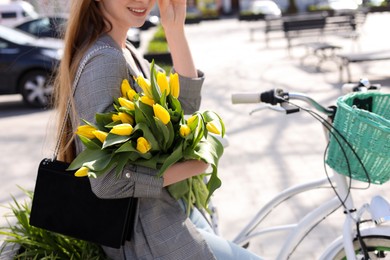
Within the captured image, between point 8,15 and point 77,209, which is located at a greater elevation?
point 77,209

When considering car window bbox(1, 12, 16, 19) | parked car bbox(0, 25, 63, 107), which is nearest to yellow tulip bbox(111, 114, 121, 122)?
parked car bbox(0, 25, 63, 107)

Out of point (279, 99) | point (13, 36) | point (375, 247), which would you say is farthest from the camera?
point (13, 36)

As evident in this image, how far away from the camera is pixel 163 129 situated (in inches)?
72.8

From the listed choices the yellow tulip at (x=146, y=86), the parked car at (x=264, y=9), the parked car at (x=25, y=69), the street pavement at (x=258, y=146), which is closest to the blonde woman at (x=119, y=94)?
the yellow tulip at (x=146, y=86)

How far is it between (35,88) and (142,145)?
924cm

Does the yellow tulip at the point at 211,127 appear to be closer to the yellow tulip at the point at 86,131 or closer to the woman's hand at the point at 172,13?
the yellow tulip at the point at 86,131

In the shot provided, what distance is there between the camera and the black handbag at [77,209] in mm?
2035

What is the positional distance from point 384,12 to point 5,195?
87.1 ft

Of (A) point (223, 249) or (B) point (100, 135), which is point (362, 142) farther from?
(B) point (100, 135)

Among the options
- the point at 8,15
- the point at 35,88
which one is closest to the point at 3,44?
the point at 35,88

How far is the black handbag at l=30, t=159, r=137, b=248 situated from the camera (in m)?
2.04

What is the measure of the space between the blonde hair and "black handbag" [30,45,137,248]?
0.24 feet

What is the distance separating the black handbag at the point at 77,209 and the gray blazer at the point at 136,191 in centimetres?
4

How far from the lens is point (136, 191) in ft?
6.42
